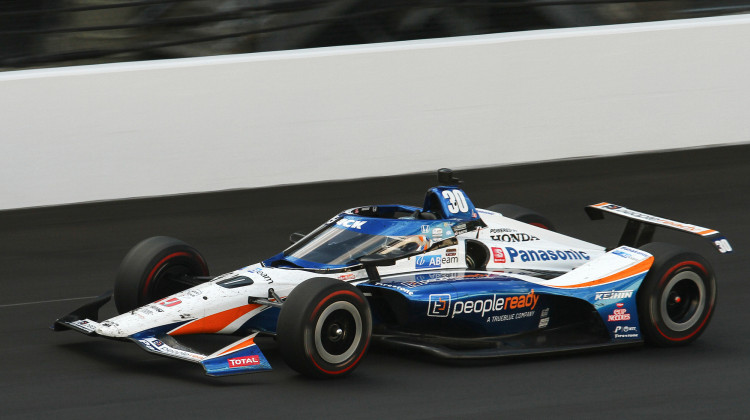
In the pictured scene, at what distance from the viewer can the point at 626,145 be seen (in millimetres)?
12594

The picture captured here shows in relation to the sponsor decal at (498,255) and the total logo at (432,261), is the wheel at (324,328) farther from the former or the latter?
the sponsor decal at (498,255)

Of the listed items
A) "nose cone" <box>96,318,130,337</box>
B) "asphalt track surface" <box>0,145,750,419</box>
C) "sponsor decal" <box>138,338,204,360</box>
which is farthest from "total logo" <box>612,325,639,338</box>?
"nose cone" <box>96,318,130,337</box>

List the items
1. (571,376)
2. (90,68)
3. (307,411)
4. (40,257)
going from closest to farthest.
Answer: (307,411), (571,376), (40,257), (90,68)

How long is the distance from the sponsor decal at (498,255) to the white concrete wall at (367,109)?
4.29 m

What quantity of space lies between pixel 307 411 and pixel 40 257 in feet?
15.4

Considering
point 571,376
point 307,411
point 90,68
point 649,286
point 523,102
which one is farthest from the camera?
point 523,102

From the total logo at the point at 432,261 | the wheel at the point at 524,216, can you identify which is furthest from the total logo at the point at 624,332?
the wheel at the point at 524,216

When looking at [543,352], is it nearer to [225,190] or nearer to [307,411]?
[307,411]

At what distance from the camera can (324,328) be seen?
6.31m

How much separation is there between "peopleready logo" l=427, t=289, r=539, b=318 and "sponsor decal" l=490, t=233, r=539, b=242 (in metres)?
0.64

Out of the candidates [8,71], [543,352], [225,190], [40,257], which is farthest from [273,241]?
[543,352]

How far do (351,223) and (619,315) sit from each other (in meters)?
1.81

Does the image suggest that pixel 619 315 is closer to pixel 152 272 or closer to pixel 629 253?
pixel 629 253

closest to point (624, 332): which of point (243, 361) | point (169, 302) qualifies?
point (243, 361)
